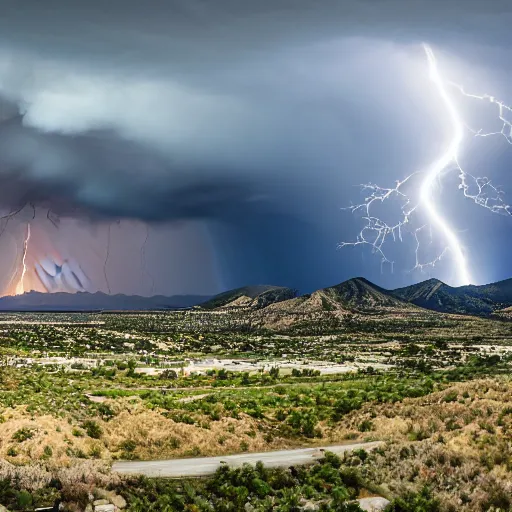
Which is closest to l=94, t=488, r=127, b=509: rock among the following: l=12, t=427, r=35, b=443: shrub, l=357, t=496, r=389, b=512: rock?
l=357, t=496, r=389, b=512: rock

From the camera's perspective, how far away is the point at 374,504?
15430 millimetres

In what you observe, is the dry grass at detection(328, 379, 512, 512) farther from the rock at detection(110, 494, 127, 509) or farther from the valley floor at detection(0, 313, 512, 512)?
the rock at detection(110, 494, 127, 509)

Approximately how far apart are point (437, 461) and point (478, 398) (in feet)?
35.1

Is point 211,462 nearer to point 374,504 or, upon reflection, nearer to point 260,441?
point 260,441

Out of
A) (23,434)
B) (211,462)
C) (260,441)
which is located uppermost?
(23,434)

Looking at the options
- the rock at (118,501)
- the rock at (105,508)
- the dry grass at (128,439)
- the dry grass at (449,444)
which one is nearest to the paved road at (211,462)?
the dry grass at (128,439)

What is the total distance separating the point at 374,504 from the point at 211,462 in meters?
6.65

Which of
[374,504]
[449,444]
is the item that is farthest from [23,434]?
[449,444]

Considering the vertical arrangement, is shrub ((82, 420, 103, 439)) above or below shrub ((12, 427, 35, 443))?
below

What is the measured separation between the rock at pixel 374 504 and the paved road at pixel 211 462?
3.64m

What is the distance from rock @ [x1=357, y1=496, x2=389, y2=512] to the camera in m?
15.1

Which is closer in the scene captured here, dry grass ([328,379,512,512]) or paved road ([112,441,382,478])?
dry grass ([328,379,512,512])

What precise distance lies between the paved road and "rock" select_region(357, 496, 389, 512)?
3645 mm

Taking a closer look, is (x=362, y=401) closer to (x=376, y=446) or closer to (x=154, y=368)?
(x=376, y=446)
